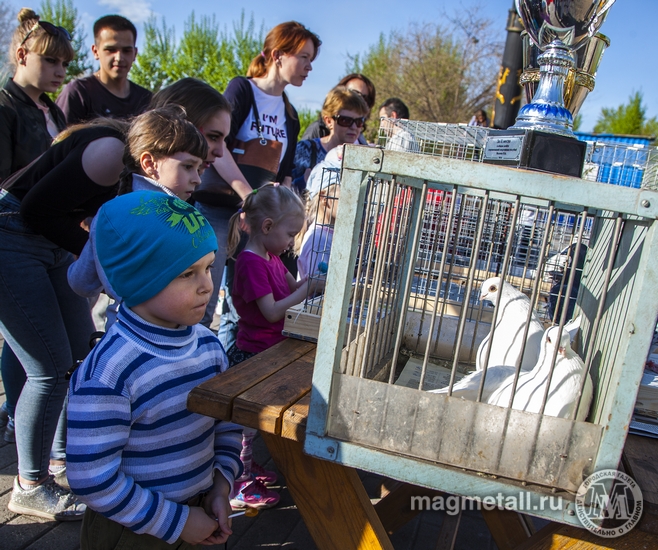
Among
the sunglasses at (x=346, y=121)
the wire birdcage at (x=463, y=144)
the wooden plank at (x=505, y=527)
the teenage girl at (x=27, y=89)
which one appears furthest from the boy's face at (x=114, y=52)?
the wooden plank at (x=505, y=527)

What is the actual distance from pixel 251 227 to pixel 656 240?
1733 millimetres

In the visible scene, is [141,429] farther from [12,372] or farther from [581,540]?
[12,372]

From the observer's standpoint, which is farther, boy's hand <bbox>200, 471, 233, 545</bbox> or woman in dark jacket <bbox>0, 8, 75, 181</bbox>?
woman in dark jacket <bbox>0, 8, 75, 181</bbox>

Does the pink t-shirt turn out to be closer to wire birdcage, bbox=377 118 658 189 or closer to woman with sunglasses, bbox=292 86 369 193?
wire birdcage, bbox=377 118 658 189

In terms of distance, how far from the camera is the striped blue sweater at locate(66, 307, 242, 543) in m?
1.07

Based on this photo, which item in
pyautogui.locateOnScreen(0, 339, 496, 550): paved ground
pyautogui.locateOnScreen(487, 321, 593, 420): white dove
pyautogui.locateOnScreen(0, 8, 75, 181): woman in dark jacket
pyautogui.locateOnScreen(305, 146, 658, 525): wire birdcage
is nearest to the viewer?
pyautogui.locateOnScreen(305, 146, 658, 525): wire birdcage

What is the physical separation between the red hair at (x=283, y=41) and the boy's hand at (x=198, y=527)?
2.55 m

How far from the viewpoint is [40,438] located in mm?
1906

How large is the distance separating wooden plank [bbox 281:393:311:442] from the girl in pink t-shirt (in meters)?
1.07

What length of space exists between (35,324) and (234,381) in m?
0.98

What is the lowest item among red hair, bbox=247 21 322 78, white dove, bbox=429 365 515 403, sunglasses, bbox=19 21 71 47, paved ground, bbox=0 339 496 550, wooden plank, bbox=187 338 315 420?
paved ground, bbox=0 339 496 550

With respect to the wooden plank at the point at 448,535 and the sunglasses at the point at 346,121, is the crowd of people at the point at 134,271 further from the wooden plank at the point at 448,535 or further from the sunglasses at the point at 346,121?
the wooden plank at the point at 448,535

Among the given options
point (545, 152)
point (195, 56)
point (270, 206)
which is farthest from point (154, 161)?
point (195, 56)

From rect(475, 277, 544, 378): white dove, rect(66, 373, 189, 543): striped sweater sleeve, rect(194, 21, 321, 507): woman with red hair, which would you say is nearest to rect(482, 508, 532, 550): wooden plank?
rect(475, 277, 544, 378): white dove
